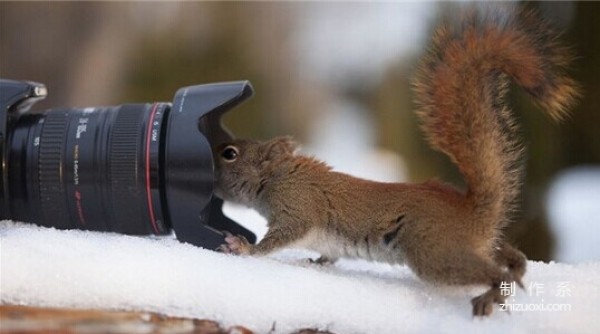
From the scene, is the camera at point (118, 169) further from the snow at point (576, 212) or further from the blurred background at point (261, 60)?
the blurred background at point (261, 60)

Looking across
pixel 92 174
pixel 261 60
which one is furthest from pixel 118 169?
pixel 261 60

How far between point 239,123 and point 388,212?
68.1 inches

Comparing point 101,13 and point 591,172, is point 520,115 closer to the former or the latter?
point 591,172

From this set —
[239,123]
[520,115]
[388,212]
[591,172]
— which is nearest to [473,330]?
[388,212]

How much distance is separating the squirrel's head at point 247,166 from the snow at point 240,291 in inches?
6.6

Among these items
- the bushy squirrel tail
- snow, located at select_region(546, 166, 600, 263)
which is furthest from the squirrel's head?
snow, located at select_region(546, 166, 600, 263)

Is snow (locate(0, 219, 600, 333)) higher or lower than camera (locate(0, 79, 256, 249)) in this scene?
lower

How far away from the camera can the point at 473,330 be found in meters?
0.75

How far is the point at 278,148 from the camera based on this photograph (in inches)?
39.6

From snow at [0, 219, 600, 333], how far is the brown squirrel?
0.04 metres

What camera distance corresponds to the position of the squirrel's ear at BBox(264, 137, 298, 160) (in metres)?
1.00

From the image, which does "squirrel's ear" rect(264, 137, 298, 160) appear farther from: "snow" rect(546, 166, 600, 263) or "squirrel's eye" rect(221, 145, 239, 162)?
"snow" rect(546, 166, 600, 263)

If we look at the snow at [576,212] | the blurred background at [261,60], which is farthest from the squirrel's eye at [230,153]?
the blurred background at [261,60]

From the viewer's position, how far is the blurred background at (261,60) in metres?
2.46
